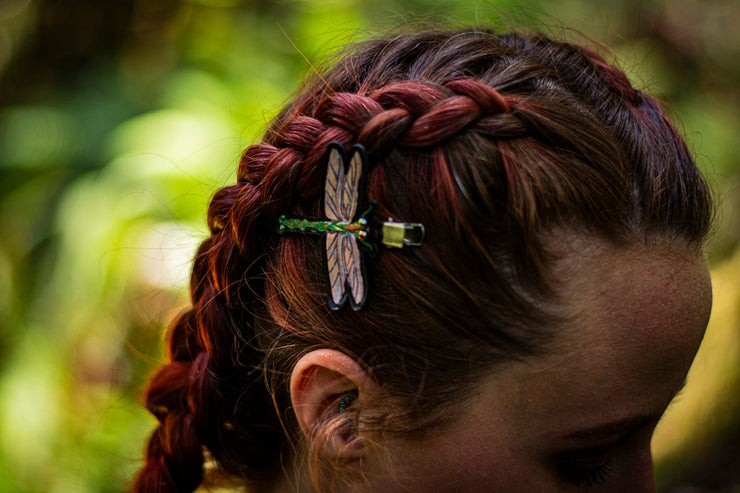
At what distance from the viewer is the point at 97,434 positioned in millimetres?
2162

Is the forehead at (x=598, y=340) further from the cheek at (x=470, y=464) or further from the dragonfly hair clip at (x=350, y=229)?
the dragonfly hair clip at (x=350, y=229)

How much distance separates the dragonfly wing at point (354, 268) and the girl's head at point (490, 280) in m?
0.02

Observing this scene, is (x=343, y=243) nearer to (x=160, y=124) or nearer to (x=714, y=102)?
(x=160, y=124)

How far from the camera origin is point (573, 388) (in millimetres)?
926

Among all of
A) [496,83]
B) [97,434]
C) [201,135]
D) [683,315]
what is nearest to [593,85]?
[496,83]

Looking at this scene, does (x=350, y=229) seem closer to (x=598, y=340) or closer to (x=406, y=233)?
(x=406, y=233)

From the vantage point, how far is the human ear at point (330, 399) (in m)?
0.98

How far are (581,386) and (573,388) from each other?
0.01 meters

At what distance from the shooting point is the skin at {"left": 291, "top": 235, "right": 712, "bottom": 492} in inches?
36.5

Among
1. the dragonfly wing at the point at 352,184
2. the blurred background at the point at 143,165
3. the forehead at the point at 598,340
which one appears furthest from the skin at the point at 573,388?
the blurred background at the point at 143,165

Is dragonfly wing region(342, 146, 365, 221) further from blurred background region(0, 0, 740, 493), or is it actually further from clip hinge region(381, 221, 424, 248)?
blurred background region(0, 0, 740, 493)

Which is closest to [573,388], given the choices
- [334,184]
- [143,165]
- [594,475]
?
[594,475]

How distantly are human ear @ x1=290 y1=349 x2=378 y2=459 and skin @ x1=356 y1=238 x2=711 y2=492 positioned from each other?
0.22ft

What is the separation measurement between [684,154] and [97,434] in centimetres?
189
